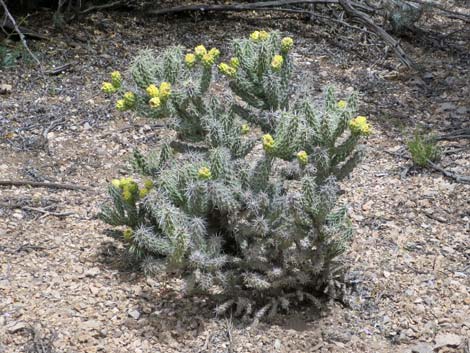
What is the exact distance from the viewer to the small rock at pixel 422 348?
11.1 ft

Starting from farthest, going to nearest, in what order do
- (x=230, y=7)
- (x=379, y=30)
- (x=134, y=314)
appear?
(x=230, y=7)
(x=379, y=30)
(x=134, y=314)

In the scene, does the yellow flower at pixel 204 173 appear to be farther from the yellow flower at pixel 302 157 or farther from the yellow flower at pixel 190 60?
the yellow flower at pixel 190 60

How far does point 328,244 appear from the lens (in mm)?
3406

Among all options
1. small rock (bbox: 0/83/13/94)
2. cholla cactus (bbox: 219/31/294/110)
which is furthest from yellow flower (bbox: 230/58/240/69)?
small rock (bbox: 0/83/13/94)

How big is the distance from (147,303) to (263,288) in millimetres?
612

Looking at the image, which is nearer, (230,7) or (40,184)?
(40,184)

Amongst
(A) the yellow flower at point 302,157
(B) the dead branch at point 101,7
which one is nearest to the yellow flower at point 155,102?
(A) the yellow flower at point 302,157

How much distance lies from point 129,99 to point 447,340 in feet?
5.96

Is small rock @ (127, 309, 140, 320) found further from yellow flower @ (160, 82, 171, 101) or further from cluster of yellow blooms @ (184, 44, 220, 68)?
cluster of yellow blooms @ (184, 44, 220, 68)

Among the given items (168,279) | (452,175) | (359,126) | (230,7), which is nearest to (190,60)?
(359,126)

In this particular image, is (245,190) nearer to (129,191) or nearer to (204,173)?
(204,173)

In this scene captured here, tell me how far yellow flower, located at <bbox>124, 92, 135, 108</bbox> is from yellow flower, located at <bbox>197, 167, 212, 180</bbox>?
1.51 feet

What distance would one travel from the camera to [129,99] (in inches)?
134

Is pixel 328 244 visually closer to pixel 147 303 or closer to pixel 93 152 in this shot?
pixel 147 303
